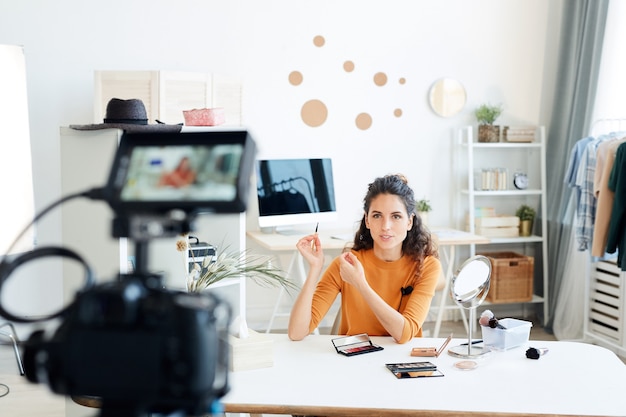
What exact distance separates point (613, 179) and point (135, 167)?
3495 mm

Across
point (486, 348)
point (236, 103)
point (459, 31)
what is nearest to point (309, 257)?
point (486, 348)

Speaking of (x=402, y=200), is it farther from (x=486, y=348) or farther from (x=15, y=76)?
(x=15, y=76)

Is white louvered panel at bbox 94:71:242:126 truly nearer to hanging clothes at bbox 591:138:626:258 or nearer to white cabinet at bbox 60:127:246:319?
white cabinet at bbox 60:127:246:319

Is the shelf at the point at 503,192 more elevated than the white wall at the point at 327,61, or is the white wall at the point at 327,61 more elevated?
the white wall at the point at 327,61

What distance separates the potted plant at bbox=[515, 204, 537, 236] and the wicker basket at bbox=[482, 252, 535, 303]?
20cm

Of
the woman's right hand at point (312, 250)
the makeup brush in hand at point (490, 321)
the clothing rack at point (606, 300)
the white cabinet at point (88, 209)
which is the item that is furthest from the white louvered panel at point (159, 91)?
the clothing rack at point (606, 300)

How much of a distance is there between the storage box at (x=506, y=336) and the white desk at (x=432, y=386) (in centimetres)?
2

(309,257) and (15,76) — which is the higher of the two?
(15,76)

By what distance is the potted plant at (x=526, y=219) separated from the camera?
477cm

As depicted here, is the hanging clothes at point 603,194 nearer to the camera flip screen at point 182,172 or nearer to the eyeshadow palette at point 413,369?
the eyeshadow palette at point 413,369

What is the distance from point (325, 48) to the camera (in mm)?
4586

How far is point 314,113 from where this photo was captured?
461 centimetres

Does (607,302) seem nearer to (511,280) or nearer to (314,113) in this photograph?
(511,280)

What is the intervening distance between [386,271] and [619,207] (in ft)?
6.25
